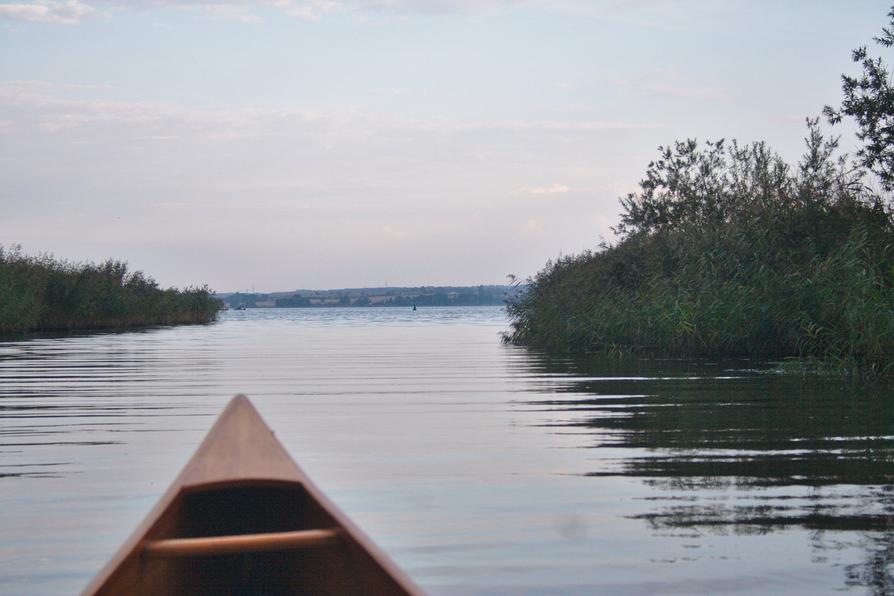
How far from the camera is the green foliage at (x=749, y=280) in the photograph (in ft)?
51.1

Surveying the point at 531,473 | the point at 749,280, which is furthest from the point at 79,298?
the point at 531,473

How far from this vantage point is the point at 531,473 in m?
7.24

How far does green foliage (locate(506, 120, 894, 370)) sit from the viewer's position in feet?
51.1

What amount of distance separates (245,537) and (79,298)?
3944cm

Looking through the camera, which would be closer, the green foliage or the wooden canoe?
the wooden canoe

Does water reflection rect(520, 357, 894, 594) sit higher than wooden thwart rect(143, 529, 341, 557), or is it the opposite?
wooden thwart rect(143, 529, 341, 557)

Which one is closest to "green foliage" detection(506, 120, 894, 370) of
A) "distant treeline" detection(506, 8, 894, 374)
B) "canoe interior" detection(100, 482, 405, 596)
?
"distant treeline" detection(506, 8, 894, 374)

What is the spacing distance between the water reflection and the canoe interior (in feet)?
6.79

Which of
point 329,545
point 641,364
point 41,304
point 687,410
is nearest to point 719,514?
point 329,545

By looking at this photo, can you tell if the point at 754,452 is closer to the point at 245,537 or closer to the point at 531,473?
the point at 531,473

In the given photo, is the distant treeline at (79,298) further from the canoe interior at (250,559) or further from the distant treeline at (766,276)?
the canoe interior at (250,559)

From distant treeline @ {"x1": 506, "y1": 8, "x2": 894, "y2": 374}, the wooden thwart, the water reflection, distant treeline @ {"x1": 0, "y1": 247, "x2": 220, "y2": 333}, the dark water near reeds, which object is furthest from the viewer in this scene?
distant treeline @ {"x1": 0, "y1": 247, "x2": 220, "y2": 333}

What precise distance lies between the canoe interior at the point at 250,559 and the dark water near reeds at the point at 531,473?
61 centimetres

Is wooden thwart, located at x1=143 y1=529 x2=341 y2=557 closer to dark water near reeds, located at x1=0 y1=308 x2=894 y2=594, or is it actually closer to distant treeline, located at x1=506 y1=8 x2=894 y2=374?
dark water near reeds, located at x1=0 y1=308 x2=894 y2=594
